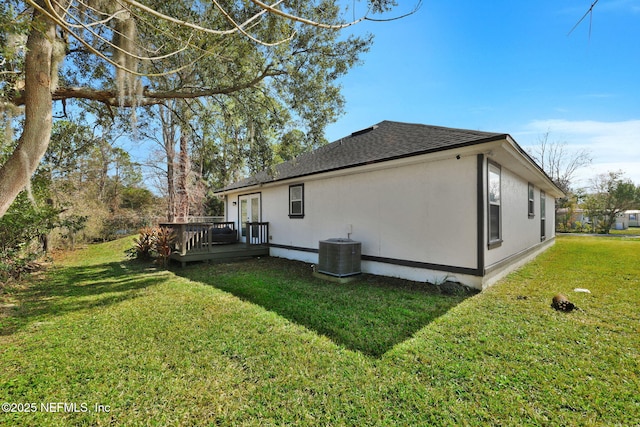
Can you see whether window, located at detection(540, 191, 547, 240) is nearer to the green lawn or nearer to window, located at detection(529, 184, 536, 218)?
window, located at detection(529, 184, 536, 218)

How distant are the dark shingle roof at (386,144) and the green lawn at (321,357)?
110 inches

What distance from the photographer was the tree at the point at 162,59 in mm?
3297

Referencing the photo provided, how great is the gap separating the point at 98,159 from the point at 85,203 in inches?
85.8

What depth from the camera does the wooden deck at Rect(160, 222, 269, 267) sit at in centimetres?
815

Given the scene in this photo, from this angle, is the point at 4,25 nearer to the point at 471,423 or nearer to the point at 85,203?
the point at 471,423

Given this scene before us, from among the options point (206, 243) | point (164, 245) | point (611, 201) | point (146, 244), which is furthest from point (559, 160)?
point (146, 244)

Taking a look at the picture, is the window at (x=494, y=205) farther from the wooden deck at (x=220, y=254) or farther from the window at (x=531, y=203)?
the wooden deck at (x=220, y=254)

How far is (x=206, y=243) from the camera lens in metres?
8.89

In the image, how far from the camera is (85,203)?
12453mm

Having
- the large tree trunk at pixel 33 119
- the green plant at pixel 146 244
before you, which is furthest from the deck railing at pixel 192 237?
the large tree trunk at pixel 33 119

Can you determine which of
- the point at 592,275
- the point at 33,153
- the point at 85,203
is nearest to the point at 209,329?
the point at 33,153

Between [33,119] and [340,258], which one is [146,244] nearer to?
[33,119]

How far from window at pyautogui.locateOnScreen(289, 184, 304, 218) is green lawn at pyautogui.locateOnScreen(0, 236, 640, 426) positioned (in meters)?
3.85

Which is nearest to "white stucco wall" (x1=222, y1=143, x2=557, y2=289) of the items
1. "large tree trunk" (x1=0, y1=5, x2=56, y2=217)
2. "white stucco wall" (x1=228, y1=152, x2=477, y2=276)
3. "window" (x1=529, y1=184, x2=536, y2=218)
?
"white stucco wall" (x1=228, y1=152, x2=477, y2=276)
